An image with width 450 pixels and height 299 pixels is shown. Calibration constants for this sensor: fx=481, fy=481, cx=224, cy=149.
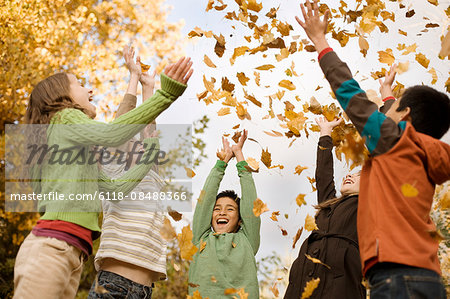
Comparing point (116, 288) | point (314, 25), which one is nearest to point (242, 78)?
point (314, 25)

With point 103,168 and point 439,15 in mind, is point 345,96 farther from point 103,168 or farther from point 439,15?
point 439,15

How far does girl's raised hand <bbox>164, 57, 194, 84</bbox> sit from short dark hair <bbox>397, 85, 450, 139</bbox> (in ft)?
3.18

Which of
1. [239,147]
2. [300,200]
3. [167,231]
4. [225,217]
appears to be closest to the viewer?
[167,231]

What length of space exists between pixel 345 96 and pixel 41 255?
54.5 inches

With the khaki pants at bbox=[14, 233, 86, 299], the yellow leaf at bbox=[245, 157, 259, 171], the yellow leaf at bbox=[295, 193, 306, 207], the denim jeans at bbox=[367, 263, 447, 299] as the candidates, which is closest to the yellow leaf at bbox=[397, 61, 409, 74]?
the yellow leaf at bbox=[295, 193, 306, 207]

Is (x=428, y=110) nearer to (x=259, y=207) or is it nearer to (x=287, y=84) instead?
(x=259, y=207)

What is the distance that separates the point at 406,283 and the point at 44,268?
138 centimetres

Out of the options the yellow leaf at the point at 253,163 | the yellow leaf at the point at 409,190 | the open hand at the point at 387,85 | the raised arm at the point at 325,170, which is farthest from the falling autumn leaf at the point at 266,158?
the yellow leaf at the point at 409,190

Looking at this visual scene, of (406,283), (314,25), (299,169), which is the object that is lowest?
(406,283)

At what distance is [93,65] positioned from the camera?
23.9 ft

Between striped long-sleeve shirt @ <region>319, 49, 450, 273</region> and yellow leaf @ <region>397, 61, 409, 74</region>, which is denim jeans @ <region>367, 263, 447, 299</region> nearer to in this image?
striped long-sleeve shirt @ <region>319, 49, 450, 273</region>

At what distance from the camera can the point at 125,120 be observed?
2.11m

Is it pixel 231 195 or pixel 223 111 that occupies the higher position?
pixel 223 111

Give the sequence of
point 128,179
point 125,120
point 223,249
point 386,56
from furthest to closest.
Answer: point 386,56
point 223,249
point 128,179
point 125,120
